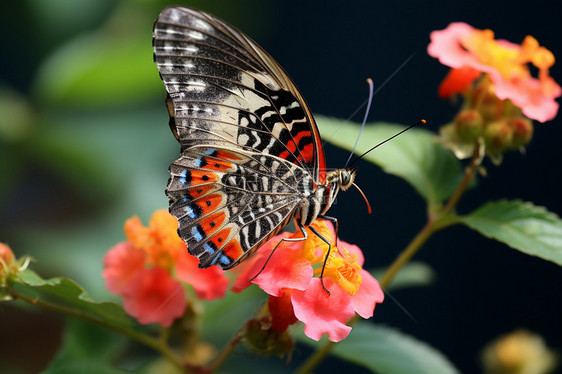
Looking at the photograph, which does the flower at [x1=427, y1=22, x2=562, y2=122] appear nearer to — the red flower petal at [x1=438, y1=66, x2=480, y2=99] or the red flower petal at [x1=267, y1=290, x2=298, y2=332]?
the red flower petal at [x1=438, y1=66, x2=480, y2=99]

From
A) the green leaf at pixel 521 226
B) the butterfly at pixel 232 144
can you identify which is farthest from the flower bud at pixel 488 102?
the butterfly at pixel 232 144

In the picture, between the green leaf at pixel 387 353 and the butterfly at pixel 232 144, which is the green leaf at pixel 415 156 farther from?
the green leaf at pixel 387 353

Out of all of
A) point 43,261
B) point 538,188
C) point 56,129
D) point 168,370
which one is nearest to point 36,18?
point 56,129

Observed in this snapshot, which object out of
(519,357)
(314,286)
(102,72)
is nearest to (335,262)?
(314,286)

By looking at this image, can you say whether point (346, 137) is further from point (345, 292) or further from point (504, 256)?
point (504, 256)

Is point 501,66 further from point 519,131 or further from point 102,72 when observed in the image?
point 102,72

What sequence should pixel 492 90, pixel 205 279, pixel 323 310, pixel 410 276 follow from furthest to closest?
pixel 410 276
pixel 492 90
pixel 205 279
pixel 323 310

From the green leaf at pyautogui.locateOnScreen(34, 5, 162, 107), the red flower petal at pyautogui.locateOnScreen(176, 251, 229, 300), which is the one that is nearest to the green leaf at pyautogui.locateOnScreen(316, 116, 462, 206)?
the red flower petal at pyautogui.locateOnScreen(176, 251, 229, 300)
